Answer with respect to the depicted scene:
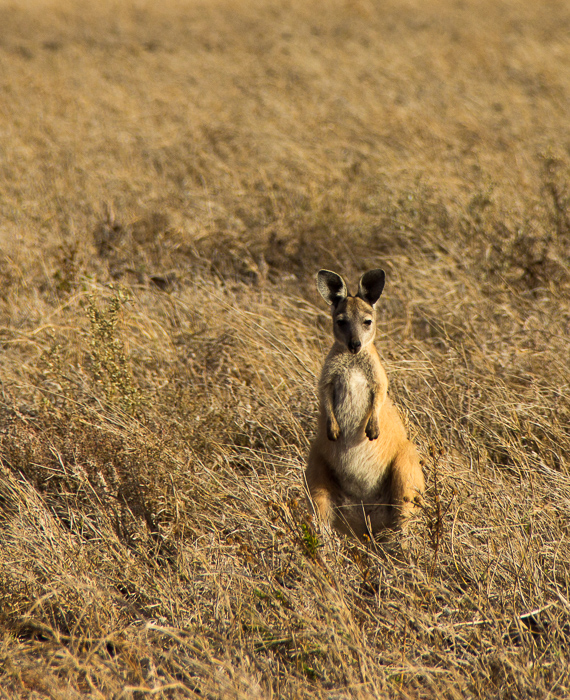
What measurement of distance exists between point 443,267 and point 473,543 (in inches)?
119

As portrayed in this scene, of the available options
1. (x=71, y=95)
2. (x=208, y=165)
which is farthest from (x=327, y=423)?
(x=71, y=95)

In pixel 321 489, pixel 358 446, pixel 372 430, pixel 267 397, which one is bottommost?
pixel 267 397

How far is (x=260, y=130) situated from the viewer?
10281mm

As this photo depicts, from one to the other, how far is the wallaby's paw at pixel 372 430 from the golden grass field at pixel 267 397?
1.16ft

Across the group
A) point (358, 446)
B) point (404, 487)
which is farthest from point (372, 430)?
point (404, 487)

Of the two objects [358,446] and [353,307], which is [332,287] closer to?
[353,307]

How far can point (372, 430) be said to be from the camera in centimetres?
339

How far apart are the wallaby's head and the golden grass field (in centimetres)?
74

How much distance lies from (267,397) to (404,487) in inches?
58.9

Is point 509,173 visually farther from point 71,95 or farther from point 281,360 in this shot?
point 71,95

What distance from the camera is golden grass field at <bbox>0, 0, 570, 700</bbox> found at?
295cm

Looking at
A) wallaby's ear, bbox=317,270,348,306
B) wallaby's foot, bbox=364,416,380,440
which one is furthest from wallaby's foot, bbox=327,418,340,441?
wallaby's ear, bbox=317,270,348,306

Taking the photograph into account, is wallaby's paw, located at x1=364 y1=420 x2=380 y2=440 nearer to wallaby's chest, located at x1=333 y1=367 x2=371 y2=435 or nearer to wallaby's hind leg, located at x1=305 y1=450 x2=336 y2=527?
wallaby's chest, located at x1=333 y1=367 x2=371 y2=435

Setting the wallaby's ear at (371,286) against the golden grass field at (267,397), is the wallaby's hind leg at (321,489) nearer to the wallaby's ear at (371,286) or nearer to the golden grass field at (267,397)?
the golden grass field at (267,397)
